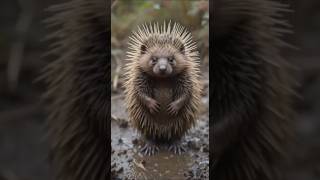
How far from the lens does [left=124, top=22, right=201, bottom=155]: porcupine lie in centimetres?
91

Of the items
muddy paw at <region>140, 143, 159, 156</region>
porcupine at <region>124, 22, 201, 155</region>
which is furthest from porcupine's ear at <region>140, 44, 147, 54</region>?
muddy paw at <region>140, 143, 159, 156</region>

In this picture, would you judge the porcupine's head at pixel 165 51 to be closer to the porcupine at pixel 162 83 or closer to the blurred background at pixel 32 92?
the porcupine at pixel 162 83

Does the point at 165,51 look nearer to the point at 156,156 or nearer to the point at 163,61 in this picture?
the point at 163,61

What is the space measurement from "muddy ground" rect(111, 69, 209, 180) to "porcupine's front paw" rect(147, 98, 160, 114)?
1.5 inches

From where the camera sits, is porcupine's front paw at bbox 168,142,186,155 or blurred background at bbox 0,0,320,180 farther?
blurred background at bbox 0,0,320,180

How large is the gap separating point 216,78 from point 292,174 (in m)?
0.28

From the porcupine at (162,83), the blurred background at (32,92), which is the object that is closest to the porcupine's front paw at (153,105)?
the porcupine at (162,83)

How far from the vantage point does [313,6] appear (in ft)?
3.72

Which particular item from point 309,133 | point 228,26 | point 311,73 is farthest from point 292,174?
point 228,26

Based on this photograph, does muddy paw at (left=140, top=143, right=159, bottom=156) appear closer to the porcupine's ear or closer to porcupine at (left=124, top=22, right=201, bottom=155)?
porcupine at (left=124, top=22, right=201, bottom=155)

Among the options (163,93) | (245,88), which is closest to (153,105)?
(163,93)

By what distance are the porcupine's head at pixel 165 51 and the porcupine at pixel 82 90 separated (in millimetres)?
56

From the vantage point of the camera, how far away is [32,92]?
123cm

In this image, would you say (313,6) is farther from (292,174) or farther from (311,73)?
(292,174)
